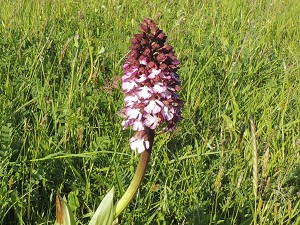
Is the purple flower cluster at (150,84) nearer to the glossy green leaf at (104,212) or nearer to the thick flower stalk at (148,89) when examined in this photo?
the thick flower stalk at (148,89)

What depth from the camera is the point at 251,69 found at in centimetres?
245

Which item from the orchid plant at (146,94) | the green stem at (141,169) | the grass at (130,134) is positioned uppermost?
the orchid plant at (146,94)

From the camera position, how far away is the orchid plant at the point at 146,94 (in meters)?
1.00

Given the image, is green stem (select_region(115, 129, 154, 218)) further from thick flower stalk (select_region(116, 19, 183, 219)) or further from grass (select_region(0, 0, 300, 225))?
grass (select_region(0, 0, 300, 225))

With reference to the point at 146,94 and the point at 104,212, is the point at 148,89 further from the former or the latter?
the point at 104,212

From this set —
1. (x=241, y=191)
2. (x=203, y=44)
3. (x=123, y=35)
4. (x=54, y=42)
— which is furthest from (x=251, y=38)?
(x=241, y=191)

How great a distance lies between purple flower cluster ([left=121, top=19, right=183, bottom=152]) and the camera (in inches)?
39.1

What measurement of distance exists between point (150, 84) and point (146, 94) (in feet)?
0.10

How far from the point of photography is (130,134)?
1.62 m

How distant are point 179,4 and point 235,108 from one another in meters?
2.07

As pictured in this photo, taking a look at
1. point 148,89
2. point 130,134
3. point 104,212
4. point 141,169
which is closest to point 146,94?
point 148,89

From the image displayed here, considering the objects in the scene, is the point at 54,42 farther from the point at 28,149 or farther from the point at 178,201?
the point at 178,201

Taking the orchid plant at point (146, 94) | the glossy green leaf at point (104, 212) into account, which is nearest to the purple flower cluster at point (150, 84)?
the orchid plant at point (146, 94)

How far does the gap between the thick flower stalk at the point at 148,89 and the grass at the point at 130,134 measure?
8.8 inches
